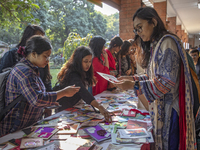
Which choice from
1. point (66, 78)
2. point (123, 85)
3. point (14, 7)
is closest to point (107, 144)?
point (123, 85)

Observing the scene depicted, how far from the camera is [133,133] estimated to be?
142cm

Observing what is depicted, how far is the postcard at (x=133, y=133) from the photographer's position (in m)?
1.37

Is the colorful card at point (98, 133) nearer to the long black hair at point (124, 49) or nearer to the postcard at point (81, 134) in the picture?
the postcard at point (81, 134)

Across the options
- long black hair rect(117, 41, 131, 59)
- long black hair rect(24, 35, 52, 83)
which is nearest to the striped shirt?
long black hair rect(24, 35, 52, 83)

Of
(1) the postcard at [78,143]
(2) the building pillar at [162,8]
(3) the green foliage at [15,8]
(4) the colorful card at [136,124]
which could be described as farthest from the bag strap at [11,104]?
(2) the building pillar at [162,8]

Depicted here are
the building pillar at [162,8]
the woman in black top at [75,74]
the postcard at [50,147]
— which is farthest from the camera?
the building pillar at [162,8]

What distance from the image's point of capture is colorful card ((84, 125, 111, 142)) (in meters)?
1.34

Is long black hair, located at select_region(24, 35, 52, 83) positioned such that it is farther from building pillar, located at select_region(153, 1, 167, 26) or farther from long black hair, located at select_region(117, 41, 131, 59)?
building pillar, located at select_region(153, 1, 167, 26)

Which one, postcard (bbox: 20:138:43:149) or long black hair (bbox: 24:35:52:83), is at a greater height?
long black hair (bbox: 24:35:52:83)

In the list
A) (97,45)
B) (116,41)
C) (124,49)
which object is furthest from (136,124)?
(124,49)

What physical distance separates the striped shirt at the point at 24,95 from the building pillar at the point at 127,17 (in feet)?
14.9

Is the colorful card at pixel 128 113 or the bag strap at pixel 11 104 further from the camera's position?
the colorful card at pixel 128 113

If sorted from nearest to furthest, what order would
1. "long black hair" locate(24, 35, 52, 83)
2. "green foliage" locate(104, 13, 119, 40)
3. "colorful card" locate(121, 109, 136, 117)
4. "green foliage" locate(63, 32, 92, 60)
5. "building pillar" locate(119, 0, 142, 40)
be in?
"long black hair" locate(24, 35, 52, 83) → "colorful card" locate(121, 109, 136, 117) → "green foliage" locate(63, 32, 92, 60) → "building pillar" locate(119, 0, 142, 40) → "green foliage" locate(104, 13, 119, 40)

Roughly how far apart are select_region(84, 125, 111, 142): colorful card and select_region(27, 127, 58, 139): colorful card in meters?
0.29
